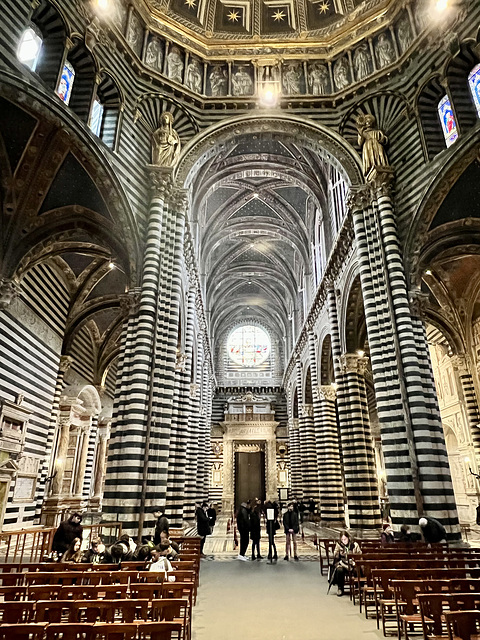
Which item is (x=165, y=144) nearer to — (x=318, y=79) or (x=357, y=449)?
(x=318, y=79)

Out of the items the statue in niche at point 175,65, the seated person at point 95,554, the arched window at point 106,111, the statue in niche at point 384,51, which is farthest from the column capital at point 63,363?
the statue in niche at point 384,51

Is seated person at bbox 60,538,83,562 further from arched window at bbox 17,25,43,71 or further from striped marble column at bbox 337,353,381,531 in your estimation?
arched window at bbox 17,25,43,71

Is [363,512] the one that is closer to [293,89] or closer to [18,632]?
[18,632]

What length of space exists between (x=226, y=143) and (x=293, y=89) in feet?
11.5

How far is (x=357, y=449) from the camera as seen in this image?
15.6m

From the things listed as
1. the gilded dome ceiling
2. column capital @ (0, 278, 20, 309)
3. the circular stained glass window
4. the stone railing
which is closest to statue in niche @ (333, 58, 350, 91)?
the gilded dome ceiling

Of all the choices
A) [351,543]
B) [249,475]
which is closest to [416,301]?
[351,543]

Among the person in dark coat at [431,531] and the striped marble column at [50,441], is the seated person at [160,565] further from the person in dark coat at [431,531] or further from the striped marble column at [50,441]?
the striped marble column at [50,441]

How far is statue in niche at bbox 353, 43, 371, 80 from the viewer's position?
636 inches

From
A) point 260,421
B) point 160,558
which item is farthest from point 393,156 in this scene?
point 260,421

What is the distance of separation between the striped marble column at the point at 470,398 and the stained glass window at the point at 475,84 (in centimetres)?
1142

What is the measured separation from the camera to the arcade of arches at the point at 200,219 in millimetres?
11664

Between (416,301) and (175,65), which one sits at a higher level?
(175,65)

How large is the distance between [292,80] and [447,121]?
685 cm
